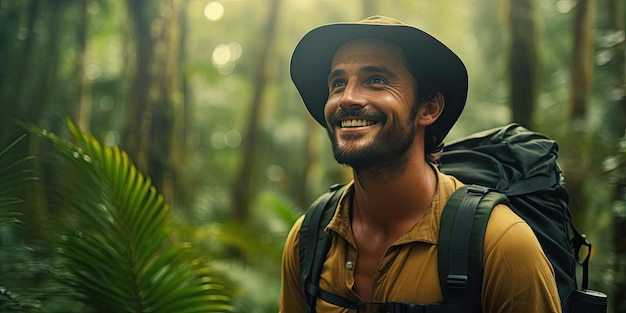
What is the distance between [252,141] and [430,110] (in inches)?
438

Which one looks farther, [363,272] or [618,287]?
[618,287]

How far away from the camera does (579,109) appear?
702 centimetres

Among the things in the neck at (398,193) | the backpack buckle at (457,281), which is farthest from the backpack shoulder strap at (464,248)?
the neck at (398,193)

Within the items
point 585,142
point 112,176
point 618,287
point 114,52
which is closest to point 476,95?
point 114,52

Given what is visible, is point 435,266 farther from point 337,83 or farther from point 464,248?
point 337,83

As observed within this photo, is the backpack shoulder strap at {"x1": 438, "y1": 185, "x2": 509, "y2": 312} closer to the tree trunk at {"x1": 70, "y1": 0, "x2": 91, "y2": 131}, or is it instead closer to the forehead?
the forehead

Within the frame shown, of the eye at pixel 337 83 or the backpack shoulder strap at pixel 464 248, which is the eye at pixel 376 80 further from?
the backpack shoulder strap at pixel 464 248

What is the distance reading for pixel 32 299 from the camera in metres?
3.66

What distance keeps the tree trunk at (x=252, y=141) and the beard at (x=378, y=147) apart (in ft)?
32.9

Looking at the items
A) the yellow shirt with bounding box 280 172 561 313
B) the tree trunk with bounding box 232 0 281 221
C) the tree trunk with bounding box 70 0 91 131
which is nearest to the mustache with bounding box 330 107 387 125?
the yellow shirt with bounding box 280 172 561 313

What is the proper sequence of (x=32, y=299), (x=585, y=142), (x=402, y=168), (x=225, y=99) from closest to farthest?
1. (x=402, y=168)
2. (x=32, y=299)
3. (x=585, y=142)
4. (x=225, y=99)

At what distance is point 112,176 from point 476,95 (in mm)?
19699

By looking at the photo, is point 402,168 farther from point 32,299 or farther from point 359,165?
point 32,299

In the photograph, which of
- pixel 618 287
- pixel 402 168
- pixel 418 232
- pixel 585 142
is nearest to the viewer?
pixel 418 232
